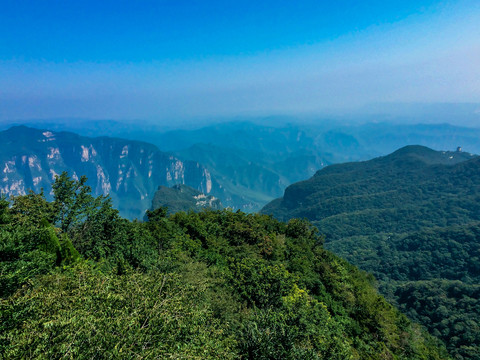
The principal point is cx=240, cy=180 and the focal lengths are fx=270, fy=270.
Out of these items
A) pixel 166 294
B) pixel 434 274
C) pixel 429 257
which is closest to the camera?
pixel 166 294

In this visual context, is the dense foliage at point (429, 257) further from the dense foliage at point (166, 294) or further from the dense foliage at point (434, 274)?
the dense foliage at point (166, 294)

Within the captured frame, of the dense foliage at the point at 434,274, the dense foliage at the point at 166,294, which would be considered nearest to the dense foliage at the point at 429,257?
the dense foliage at the point at 434,274

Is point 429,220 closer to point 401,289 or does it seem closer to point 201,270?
point 401,289

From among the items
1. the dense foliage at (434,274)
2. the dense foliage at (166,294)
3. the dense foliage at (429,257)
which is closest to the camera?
the dense foliage at (166,294)

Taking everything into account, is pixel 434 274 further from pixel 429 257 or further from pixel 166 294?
pixel 166 294

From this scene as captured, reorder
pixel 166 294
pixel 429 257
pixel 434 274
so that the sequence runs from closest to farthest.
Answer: pixel 166 294 < pixel 434 274 < pixel 429 257

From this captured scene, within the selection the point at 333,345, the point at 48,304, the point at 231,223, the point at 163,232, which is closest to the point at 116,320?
the point at 48,304

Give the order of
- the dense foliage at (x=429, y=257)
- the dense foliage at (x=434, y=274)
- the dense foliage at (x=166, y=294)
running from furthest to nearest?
the dense foliage at (x=429, y=257), the dense foliage at (x=434, y=274), the dense foliage at (x=166, y=294)

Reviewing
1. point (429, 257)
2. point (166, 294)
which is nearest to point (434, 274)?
point (429, 257)
